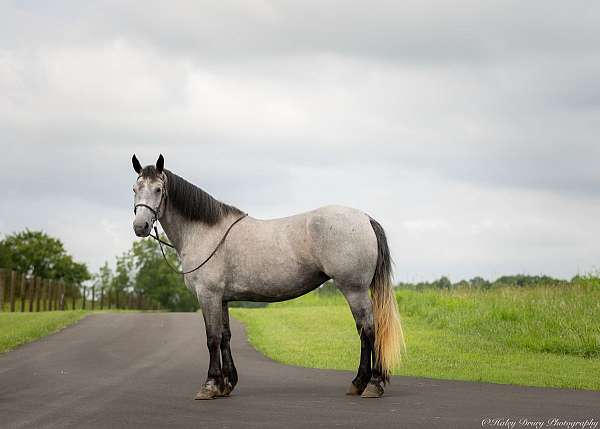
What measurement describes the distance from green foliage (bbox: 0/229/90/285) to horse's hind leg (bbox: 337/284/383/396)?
67.6m

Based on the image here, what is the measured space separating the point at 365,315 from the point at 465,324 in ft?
36.3

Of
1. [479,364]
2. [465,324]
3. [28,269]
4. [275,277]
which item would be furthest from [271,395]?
[28,269]

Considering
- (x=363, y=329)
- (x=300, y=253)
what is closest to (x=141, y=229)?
(x=300, y=253)

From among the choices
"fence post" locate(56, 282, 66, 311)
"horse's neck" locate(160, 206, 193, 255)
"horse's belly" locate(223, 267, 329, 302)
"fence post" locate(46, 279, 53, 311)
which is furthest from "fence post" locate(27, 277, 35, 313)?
"horse's belly" locate(223, 267, 329, 302)

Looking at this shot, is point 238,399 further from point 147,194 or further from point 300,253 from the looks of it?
point 147,194

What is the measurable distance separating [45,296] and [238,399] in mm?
37373

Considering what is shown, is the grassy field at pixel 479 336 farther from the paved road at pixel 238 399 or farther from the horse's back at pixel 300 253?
the horse's back at pixel 300 253

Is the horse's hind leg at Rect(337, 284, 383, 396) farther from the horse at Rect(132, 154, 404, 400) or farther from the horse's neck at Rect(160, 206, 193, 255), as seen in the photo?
the horse's neck at Rect(160, 206, 193, 255)

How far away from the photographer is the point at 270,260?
10.6 m

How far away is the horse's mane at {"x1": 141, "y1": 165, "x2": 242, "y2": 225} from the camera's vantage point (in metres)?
11.0

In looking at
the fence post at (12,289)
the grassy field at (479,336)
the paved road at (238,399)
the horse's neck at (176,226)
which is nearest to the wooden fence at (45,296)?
the fence post at (12,289)

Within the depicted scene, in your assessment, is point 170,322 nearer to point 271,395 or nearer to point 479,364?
point 479,364

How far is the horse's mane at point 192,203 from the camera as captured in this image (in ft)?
36.2

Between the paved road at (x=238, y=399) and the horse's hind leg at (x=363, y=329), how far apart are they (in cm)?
33
